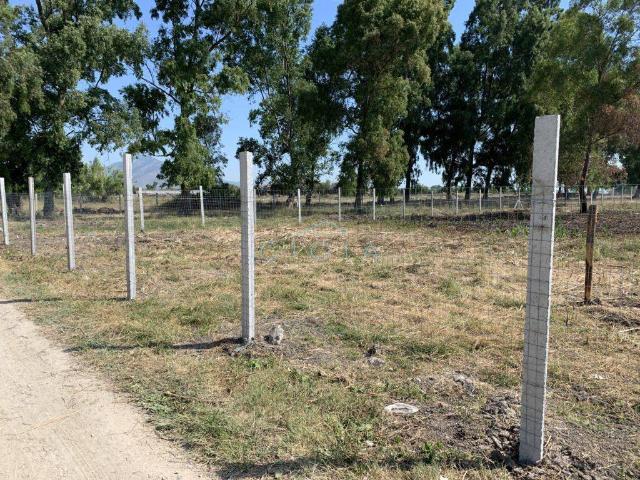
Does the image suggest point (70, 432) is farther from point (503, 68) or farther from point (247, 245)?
point (503, 68)

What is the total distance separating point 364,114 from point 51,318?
88.4ft

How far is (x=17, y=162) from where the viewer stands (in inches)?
1021

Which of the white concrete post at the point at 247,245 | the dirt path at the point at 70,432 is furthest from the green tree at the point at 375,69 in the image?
the dirt path at the point at 70,432

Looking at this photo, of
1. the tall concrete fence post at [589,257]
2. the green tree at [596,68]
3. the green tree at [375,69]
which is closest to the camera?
the tall concrete fence post at [589,257]

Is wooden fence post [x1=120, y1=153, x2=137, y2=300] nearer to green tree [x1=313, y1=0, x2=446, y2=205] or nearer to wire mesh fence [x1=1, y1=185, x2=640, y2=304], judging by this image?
wire mesh fence [x1=1, y1=185, x2=640, y2=304]

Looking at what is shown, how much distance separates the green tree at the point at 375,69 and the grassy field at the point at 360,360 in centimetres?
1966

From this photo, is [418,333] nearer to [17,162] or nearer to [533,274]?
[533,274]

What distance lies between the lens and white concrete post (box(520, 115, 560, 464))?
2729 millimetres

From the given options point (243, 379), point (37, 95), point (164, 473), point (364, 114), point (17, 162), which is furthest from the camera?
point (364, 114)

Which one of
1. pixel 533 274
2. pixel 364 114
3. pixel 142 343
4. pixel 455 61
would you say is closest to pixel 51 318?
pixel 142 343

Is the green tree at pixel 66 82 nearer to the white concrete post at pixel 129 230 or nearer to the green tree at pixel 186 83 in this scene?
the green tree at pixel 186 83

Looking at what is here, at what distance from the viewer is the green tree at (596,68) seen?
2016cm

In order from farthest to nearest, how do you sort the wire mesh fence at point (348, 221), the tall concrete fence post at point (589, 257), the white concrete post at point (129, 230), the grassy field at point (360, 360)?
1. the wire mesh fence at point (348, 221)
2. the white concrete post at point (129, 230)
3. the tall concrete fence post at point (589, 257)
4. the grassy field at point (360, 360)

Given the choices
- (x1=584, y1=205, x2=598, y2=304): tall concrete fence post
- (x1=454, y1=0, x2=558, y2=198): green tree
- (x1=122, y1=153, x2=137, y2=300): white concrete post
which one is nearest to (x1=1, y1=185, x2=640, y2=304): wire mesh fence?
(x1=584, y1=205, x2=598, y2=304): tall concrete fence post
